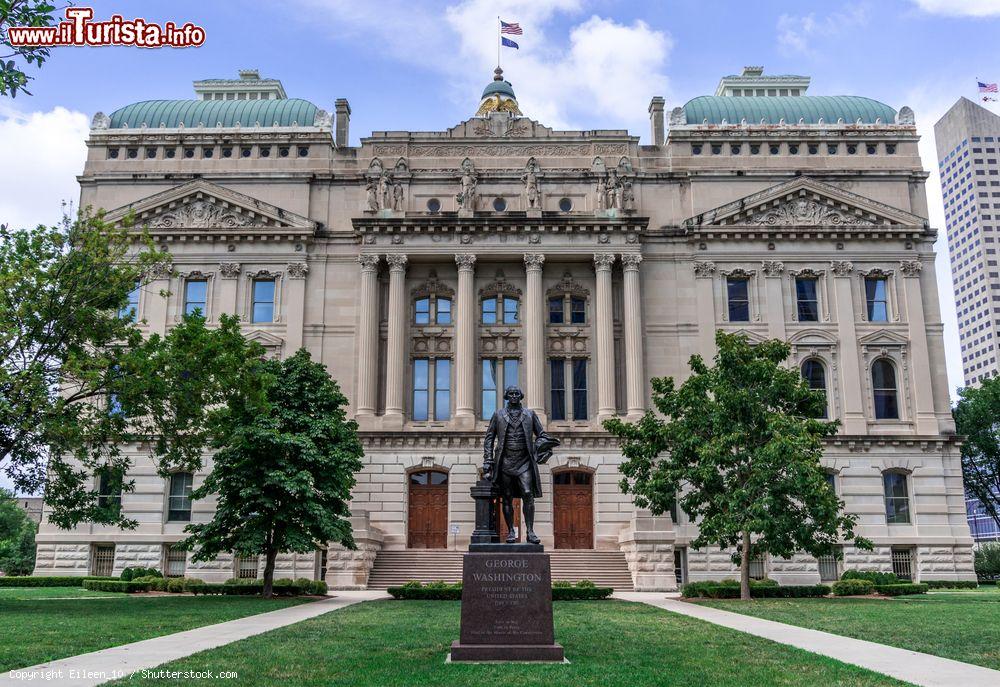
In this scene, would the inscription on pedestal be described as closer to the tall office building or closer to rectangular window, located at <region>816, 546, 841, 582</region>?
rectangular window, located at <region>816, 546, 841, 582</region>

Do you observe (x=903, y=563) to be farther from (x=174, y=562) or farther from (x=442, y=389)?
(x=174, y=562)

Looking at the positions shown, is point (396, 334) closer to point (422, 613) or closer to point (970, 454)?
point (422, 613)

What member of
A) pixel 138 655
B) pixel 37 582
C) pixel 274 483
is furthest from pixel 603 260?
pixel 138 655

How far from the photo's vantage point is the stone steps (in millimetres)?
40656

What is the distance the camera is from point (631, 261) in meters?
48.5

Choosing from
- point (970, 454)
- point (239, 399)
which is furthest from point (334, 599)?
point (970, 454)

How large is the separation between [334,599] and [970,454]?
140 feet

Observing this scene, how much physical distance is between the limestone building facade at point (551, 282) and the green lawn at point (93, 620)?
16167 millimetres

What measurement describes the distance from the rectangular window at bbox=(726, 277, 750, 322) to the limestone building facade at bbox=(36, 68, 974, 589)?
112mm

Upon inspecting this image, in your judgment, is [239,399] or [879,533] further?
[879,533]

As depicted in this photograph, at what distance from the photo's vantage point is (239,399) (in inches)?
1174

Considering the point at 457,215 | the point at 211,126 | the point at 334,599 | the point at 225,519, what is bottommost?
the point at 334,599

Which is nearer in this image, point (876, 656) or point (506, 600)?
point (506, 600)

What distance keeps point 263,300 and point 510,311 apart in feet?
45.2
